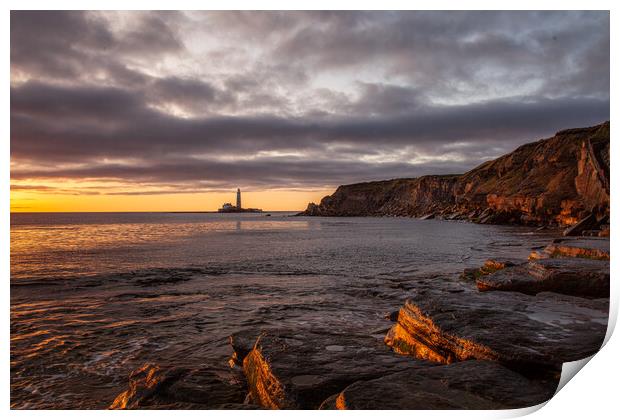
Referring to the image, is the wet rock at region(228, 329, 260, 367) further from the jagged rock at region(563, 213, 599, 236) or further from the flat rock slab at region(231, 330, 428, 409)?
the jagged rock at region(563, 213, 599, 236)

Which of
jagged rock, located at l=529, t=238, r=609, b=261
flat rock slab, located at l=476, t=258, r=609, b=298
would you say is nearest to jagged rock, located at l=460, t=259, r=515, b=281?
jagged rock, located at l=529, t=238, r=609, b=261

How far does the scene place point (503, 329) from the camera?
6152 millimetres

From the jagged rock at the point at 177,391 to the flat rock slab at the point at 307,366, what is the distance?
1.32 feet

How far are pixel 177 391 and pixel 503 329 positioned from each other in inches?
202

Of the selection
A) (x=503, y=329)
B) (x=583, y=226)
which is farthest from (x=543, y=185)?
(x=503, y=329)

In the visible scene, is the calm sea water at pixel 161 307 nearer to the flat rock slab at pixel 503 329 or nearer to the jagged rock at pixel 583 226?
the flat rock slab at pixel 503 329

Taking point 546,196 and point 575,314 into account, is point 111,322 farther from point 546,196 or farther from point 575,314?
point 546,196

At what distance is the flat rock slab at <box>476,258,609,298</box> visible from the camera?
9594mm

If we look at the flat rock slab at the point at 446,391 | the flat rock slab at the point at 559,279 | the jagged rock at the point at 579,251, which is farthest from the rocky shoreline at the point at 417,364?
the jagged rock at the point at 579,251

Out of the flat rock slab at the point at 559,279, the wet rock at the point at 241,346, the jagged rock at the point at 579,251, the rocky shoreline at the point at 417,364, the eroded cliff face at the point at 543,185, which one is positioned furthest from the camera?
the eroded cliff face at the point at 543,185

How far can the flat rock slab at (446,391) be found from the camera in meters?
4.43

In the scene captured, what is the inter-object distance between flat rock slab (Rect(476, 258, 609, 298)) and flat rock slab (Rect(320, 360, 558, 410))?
5.71 m

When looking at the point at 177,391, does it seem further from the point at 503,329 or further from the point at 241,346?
the point at 503,329
